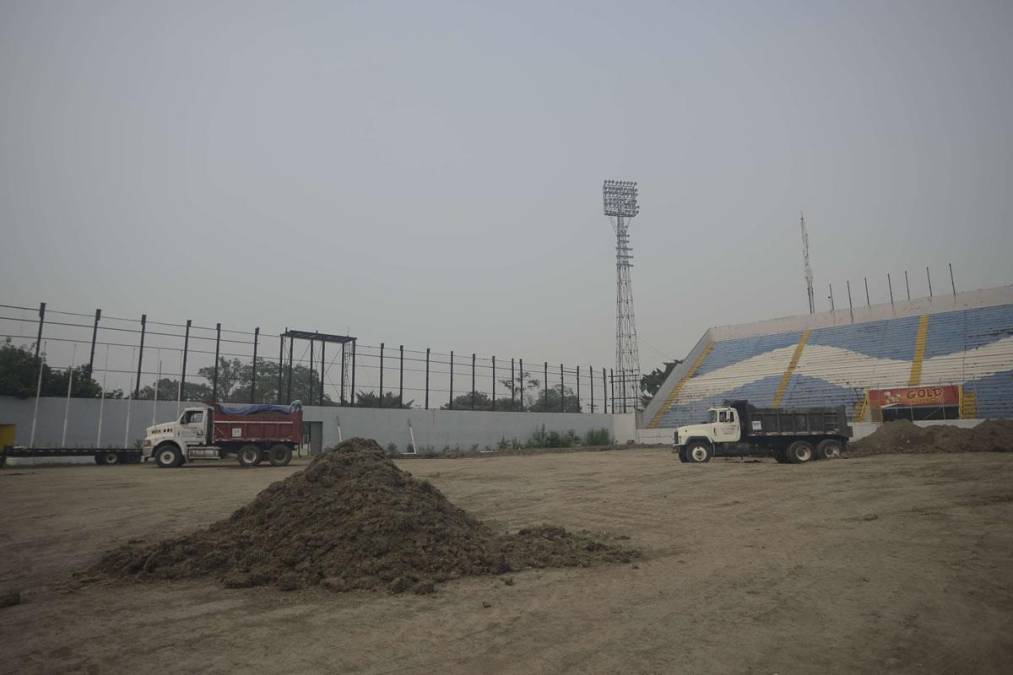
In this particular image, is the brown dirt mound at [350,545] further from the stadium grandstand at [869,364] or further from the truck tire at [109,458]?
the stadium grandstand at [869,364]

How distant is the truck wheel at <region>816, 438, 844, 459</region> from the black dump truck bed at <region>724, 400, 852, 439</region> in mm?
330

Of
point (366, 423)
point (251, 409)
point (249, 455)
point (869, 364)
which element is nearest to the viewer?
point (249, 455)

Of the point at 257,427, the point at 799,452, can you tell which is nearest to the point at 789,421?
the point at 799,452

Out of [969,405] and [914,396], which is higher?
[914,396]

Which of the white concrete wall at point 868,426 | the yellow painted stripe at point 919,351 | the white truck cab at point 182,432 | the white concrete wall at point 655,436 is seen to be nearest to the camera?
the white truck cab at point 182,432

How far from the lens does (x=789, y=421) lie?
23.1 meters

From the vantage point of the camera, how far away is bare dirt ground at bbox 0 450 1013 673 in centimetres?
468

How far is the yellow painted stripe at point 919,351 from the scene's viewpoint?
32.7m

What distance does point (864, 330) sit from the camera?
39.9 m

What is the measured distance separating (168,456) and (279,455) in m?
4.20

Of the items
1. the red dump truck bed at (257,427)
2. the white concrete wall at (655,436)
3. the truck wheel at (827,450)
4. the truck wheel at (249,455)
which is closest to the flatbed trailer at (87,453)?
the red dump truck bed at (257,427)

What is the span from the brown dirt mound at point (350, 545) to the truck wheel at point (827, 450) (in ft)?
58.3

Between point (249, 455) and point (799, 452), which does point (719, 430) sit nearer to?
point (799, 452)

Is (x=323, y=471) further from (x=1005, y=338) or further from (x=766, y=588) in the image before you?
(x=1005, y=338)
